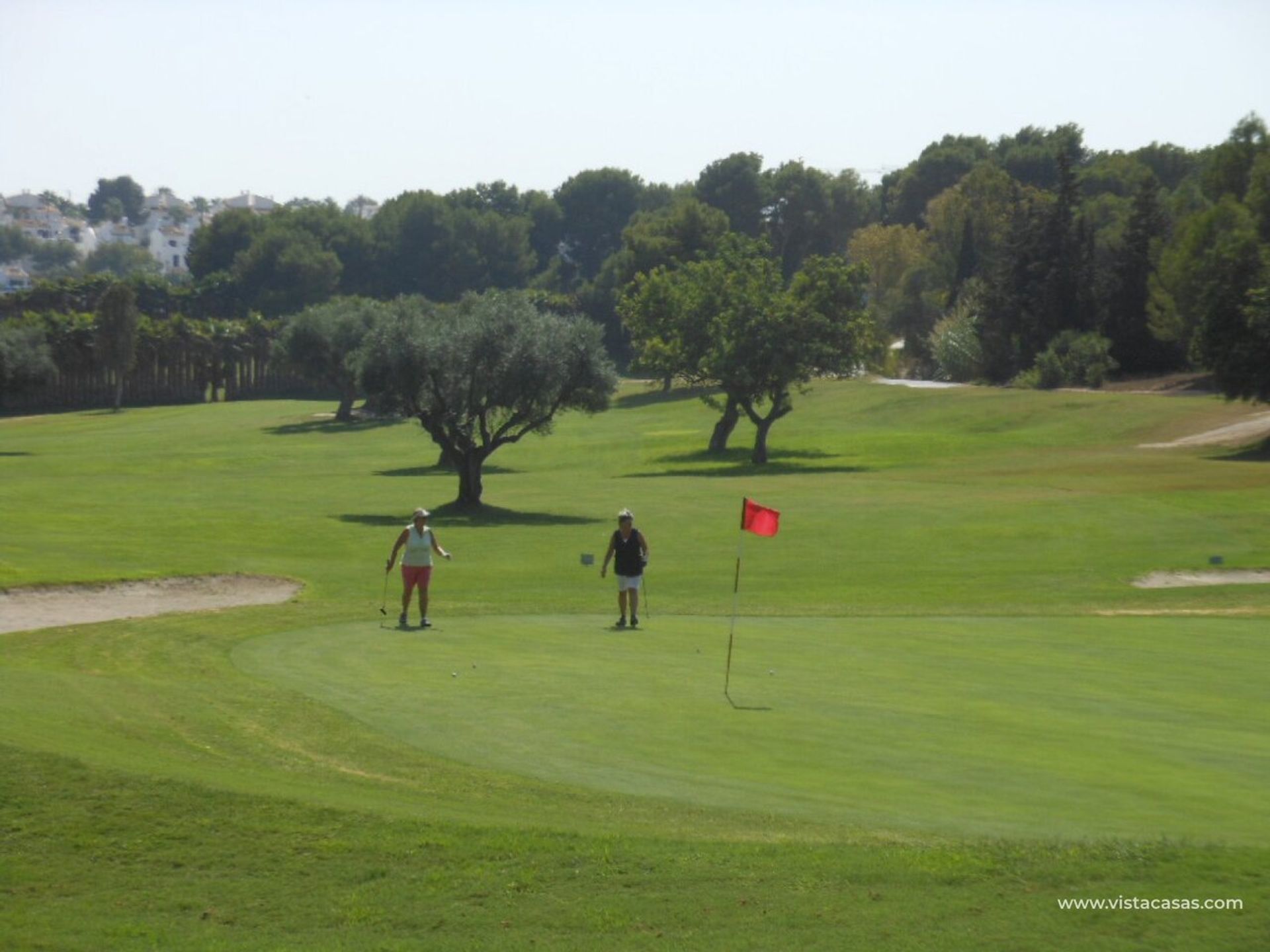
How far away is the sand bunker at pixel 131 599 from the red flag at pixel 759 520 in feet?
44.9

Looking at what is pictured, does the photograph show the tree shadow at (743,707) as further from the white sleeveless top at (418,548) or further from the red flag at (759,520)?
the white sleeveless top at (418,548)

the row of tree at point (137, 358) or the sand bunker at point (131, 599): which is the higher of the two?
the row of tree at point (137, 358)

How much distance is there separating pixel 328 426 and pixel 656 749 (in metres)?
99.7

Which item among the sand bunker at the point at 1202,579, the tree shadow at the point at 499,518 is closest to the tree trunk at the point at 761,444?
the tree shadow at the point at 499,518

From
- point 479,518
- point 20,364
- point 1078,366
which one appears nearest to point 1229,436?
point 1078,366

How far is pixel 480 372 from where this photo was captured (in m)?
61.3

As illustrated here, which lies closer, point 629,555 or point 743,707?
point 743,707

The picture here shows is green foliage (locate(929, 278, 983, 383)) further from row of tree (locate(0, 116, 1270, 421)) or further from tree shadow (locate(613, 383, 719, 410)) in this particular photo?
tree shadow (locate(613, 383, 719, 410))

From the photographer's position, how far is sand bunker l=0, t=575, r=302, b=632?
1292 inches

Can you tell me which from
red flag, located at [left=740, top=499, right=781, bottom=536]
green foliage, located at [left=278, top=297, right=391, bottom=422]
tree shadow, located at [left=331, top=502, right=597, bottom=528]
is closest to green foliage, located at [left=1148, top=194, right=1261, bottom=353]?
tree shadow, located at [left=331, top=502, right=597, bottom=528]

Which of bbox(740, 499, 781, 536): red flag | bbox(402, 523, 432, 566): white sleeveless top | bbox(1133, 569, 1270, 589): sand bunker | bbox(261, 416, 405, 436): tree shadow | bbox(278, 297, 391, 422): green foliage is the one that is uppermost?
bbox(278, 297, 391, 422): green foliage

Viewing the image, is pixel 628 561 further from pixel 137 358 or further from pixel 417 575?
pixel 137 358

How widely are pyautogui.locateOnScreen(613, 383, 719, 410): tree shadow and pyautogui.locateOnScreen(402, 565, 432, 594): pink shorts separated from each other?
10176 centimetres

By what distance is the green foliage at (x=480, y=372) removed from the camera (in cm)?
6147
